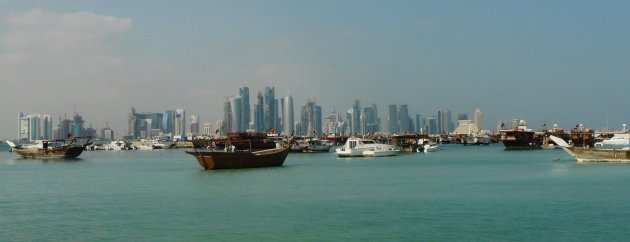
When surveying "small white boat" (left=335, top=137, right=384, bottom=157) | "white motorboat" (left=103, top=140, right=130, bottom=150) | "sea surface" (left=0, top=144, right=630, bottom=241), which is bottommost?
"sea surface" (left=0, top=144, right=630, bottom=241)

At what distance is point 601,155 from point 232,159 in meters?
31.3

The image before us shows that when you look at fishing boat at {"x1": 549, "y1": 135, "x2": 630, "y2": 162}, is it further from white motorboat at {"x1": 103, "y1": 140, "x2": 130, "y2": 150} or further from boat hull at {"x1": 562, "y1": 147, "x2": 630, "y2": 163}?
white motorboat at {"x1": 103, "y1": 140, "x2": 130, "y2": 150}

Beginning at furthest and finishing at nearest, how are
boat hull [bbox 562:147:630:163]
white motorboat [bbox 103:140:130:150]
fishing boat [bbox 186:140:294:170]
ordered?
white motorboat [bbox 103:140:130:150], boat hull [bbox 562:147:630:163], fishing boat [bbox 186:140:294:170]

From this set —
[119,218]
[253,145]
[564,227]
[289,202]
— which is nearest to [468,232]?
[564,227]

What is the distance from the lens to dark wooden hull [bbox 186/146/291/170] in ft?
181

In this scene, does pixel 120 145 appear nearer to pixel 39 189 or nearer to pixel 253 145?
pixel 253 145

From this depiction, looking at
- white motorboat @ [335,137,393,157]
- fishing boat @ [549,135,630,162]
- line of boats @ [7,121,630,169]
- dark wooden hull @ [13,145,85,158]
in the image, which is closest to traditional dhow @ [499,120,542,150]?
line of boats @ [7,121,630,169]

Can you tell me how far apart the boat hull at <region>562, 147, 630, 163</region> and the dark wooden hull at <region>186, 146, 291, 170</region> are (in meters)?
27.1

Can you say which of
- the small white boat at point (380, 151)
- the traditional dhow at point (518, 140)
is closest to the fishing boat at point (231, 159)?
the small white boat at point (380, 151)

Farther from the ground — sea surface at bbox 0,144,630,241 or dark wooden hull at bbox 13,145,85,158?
dark wooden hull at bbox 13,145,85,158

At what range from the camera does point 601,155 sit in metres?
59.8

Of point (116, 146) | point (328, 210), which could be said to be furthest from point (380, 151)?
point (116, 146)

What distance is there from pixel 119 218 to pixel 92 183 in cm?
2100

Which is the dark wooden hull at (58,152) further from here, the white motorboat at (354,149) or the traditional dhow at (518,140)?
the traditional dhow at (518,140)
